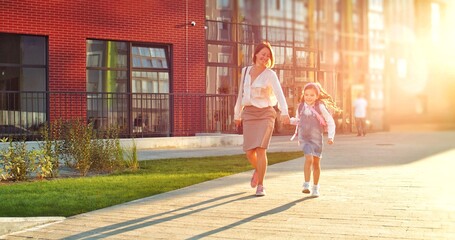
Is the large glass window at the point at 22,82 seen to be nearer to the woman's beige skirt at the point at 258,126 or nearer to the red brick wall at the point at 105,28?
the red brick wall at the point at 105,28

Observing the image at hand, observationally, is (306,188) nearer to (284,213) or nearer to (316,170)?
(316,170)

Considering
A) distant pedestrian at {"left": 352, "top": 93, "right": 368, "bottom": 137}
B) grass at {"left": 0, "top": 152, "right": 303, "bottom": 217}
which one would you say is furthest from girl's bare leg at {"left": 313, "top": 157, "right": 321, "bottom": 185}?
distant pedestrian at {"left": 352, "top": 93, "right": 368, "bottom": 137}

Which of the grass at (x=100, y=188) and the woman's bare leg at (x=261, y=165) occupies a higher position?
the woman's bare leg at (x=261, y=165)

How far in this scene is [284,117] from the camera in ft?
26.1

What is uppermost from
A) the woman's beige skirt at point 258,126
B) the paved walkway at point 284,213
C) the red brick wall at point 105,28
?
the red brick wall at point 105,28

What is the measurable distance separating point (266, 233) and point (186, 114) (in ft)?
47.7

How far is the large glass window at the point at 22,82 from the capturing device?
16.9m

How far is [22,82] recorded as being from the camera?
17672 mm

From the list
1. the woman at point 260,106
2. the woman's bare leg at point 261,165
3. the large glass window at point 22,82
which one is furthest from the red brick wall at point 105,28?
the woman's bare leg at point 261,165

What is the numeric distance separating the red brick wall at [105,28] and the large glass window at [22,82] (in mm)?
277

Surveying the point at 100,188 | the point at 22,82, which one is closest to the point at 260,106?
the point at 100,188

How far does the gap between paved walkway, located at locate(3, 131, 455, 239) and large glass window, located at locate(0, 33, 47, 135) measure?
849 centimetres

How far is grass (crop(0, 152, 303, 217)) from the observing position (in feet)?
24.2

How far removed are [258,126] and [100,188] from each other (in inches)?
91.7
